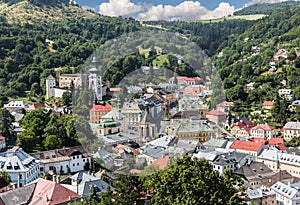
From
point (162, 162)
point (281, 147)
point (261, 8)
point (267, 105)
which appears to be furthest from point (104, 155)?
point (261, 8)

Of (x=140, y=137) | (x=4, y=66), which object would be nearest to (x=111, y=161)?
(x=140, y=137)

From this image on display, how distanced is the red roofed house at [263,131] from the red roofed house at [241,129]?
397 mm

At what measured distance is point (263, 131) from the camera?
28484 mm

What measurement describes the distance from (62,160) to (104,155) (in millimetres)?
10545

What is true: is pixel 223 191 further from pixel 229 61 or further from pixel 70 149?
pixel 229 61

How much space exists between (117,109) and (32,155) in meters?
11.3

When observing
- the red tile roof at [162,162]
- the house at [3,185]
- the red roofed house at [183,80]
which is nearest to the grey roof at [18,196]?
the house at [3,185]

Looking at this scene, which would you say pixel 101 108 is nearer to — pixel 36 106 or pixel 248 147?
pixel 248 147

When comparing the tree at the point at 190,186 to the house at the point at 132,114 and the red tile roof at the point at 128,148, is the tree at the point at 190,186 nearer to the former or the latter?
the red tile roof at the point at 128,148

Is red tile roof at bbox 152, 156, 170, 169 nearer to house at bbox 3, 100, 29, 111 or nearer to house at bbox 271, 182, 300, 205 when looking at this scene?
house at bbox 271, 182, 300, 205

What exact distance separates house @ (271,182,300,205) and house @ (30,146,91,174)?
8084 mm

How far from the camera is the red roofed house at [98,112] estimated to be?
9561 millimetres

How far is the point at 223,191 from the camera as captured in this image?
10.5 metres

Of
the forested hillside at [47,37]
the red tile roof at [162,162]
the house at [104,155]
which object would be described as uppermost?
the forested hillside at [47,37]
